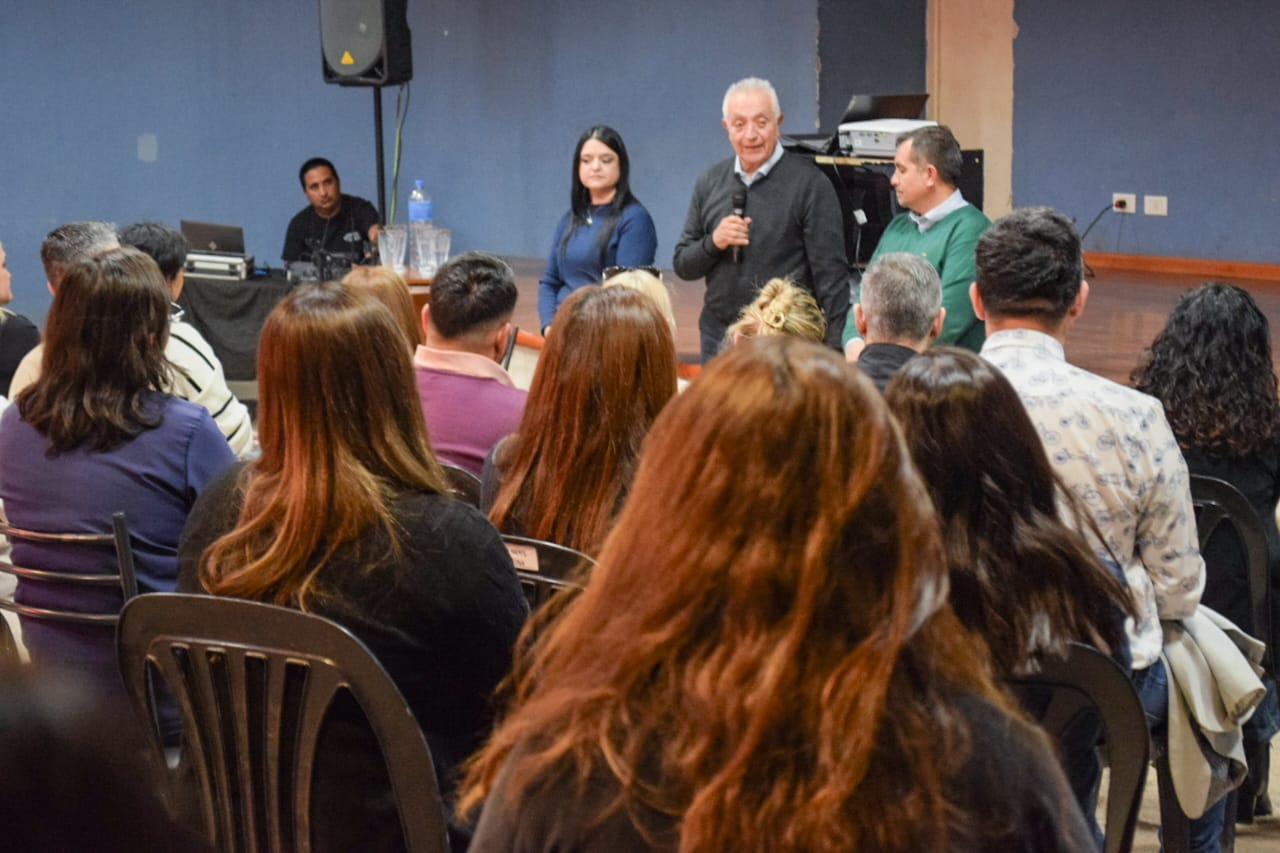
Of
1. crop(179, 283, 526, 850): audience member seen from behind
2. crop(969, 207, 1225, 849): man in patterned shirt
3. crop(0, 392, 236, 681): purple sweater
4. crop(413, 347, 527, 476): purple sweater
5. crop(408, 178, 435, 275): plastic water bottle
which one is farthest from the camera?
crop(408, 178, 435, 275): plastic water bottle

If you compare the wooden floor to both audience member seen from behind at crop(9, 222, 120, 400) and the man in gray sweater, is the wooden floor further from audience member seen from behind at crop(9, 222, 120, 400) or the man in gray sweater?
audience member seen from behind at crop(9, 222, 120, 400)

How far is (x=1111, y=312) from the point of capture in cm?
702

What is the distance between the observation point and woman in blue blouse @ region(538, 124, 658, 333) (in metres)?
4.39

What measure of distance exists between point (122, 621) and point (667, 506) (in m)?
0.86

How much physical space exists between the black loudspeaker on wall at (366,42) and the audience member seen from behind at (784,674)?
5.69m

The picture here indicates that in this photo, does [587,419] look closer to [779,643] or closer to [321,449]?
[321,449]

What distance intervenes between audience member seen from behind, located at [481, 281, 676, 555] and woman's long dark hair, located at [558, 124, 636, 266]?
224 centimetres

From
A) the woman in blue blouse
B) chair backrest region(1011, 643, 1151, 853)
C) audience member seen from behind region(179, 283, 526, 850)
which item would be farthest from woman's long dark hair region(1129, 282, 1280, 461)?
the woman in blue blouse

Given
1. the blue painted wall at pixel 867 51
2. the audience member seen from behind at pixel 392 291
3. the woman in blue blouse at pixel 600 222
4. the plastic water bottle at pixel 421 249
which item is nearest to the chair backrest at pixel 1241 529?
the audience member seen from behind at pixel 392 291

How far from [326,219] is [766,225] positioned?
3.33 metres

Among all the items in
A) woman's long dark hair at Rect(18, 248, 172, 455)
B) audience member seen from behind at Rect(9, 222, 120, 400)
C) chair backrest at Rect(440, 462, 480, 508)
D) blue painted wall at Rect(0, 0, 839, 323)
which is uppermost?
blue painted wall at Rect(0, 0, 839, 323)

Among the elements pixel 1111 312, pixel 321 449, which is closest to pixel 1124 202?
pixel 1111 312

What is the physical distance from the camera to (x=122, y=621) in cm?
161

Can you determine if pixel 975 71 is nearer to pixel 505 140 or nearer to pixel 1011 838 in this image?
pixel 505 140
